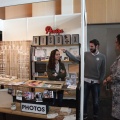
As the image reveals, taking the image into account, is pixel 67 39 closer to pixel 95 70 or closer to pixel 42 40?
pixel 42 40

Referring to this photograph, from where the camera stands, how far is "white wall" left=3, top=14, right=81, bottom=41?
14.1 ft

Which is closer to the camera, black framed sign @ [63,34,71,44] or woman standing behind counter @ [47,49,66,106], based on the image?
woman standing behind counter @ [47,49,66,106]

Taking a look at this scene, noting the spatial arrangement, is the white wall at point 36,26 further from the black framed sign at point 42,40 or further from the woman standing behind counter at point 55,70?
the woman standing behind counter at point 55,70

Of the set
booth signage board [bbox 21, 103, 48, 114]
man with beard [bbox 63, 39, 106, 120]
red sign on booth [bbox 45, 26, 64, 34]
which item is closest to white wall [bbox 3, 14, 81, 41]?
red sign on booth [bbox 45, 26, 64, 34]

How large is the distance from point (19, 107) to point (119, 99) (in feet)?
4.86

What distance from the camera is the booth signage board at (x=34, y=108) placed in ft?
7.12

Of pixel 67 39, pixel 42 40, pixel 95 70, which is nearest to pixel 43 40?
pixel 42 40

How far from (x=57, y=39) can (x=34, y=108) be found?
96.2 inches

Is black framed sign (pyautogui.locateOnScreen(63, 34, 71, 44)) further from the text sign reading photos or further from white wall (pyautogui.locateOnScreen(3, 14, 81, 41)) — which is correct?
white wall (pyautogui.locateOnScreen(3, 14, 81, 41))

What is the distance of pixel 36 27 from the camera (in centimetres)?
459

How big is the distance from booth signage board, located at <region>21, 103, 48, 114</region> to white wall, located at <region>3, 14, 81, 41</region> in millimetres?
2641

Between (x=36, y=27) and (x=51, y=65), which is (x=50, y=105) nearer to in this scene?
(x=51, y=65)

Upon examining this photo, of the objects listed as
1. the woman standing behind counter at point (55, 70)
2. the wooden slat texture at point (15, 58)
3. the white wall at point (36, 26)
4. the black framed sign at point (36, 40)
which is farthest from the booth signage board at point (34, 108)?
the white wall at point (36, 26)

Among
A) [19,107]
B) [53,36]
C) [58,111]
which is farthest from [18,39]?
[58,111]
